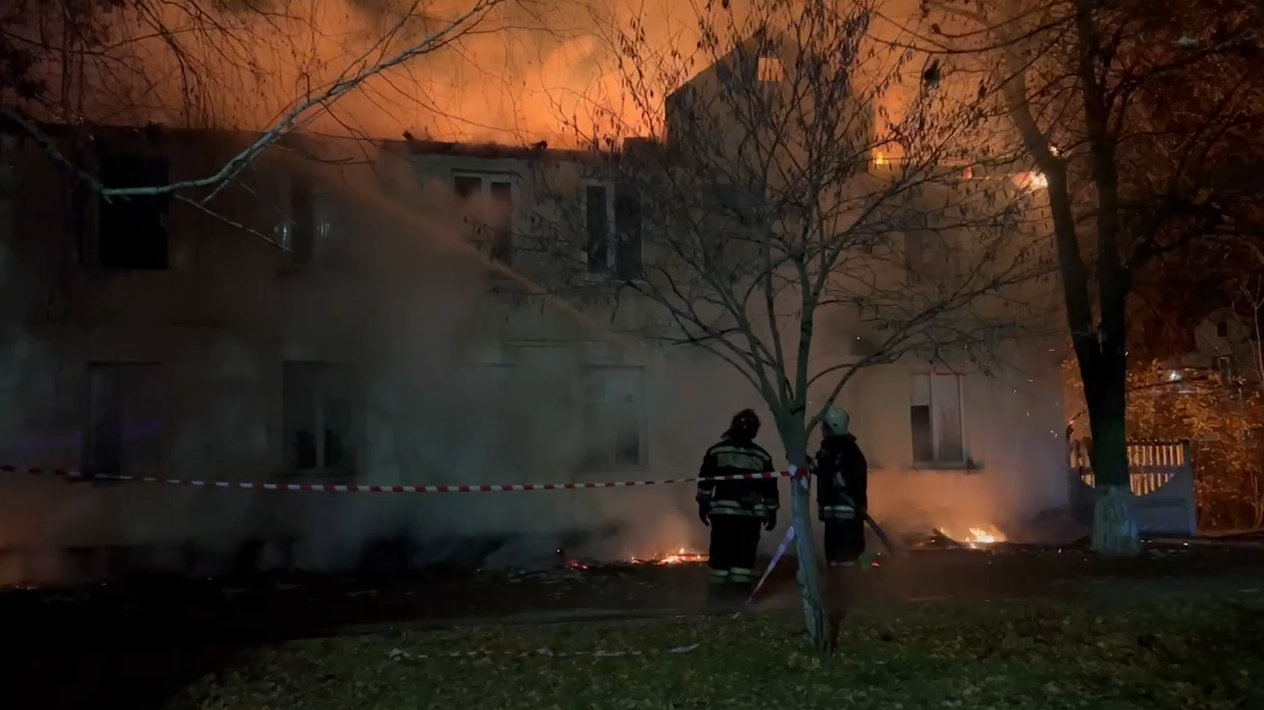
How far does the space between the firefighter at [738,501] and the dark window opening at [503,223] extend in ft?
12.9

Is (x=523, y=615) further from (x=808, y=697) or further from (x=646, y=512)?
(x=646, y=512)

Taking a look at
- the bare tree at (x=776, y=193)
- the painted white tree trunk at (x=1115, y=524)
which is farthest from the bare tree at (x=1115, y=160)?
the bare tree at (x=776, y=193)

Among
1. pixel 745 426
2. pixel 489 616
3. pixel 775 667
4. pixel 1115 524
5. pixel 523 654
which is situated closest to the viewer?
pixel 775 667

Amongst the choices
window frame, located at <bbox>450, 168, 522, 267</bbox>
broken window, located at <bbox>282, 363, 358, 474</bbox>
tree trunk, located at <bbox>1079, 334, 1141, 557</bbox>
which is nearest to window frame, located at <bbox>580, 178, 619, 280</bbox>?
window frame, located at <bbox>450, 168, 522, 267</bbox>

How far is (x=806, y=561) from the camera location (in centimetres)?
648

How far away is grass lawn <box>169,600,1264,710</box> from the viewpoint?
5.63 metres

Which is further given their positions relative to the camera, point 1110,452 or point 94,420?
point 1110,452

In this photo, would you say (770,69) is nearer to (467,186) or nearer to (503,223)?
(503,223)

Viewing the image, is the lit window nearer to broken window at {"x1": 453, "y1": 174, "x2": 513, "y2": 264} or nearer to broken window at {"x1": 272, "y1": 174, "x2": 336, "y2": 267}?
broken window at {"x1": 453, "y1": 174, "x2": 513, "y2": 264}

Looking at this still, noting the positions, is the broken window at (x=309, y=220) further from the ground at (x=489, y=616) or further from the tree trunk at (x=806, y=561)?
the tree trunk at (x=806, y=561)

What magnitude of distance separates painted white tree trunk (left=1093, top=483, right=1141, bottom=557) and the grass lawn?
13.6 feet

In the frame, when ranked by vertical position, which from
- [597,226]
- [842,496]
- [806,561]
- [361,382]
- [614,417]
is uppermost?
[597,226]

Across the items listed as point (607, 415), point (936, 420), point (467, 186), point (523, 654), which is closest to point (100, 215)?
point (467, 186)

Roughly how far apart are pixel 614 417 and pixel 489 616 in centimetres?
506
